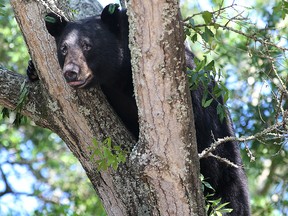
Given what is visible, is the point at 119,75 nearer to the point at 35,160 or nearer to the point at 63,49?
the point at 63,49

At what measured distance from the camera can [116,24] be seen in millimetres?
6445

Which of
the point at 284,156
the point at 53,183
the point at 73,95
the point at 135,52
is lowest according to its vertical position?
the point at 53,183

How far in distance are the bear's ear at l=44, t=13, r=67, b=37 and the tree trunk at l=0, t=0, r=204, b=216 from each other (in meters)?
0.06

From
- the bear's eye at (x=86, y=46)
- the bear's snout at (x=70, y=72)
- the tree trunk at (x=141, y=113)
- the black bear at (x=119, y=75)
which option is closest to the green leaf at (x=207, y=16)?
the tree trunk at (x=141, y=113)

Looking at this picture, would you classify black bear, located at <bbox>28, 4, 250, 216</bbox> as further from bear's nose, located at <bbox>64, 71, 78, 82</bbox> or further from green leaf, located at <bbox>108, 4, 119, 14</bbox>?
bear's nose, located at <bbox>64, 71, 78, 82</bbox>

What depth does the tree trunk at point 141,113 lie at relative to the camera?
411cm

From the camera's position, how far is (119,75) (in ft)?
21.6

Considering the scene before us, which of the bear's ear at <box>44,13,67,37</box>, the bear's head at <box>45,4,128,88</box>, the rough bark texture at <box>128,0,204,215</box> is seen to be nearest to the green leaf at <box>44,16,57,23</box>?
the bear's ear at <box>44,13,67,37</box>

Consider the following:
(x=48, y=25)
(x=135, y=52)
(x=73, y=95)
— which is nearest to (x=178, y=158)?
(x=135, y=52)

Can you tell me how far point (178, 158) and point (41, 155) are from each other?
8.62 meters

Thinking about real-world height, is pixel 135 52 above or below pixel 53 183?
above

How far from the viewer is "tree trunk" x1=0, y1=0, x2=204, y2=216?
13.5 feet

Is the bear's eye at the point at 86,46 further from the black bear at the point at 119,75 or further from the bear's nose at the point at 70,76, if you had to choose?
the bear's nose at the point at 70,76

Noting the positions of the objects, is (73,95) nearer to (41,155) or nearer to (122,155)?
(122,155)
